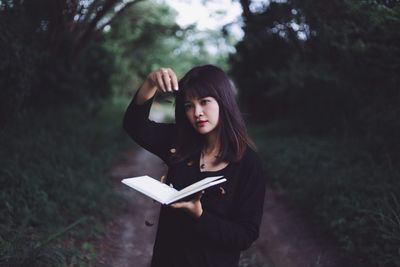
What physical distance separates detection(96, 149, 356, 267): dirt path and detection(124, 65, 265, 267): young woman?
219cm

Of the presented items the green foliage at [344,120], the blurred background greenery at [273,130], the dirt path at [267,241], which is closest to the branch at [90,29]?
the blurred background greenery at [273,130]

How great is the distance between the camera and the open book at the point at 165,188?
62.2 inches

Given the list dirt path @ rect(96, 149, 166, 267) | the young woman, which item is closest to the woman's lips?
the young woman

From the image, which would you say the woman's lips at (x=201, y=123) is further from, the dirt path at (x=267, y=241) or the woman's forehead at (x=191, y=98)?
the dirt path at (x=267, y=241)

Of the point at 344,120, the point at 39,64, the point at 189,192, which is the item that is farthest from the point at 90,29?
the point at 189,192

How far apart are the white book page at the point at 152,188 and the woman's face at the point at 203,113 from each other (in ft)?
1.31

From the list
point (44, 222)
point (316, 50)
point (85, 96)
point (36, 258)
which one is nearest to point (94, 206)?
point (44, 222)

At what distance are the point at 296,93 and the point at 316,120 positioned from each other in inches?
36.6

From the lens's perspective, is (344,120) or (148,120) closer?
(148,120)

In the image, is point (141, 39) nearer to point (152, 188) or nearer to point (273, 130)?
point (273, 130)

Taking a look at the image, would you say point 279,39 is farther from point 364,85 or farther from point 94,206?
point 94,206

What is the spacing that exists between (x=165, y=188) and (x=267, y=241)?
12.9 ft

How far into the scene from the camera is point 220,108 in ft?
6.90

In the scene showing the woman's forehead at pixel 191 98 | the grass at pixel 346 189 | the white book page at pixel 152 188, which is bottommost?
the grass at pixel 346 189
